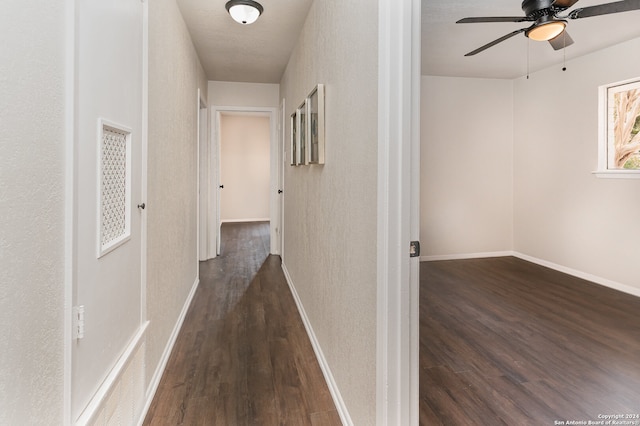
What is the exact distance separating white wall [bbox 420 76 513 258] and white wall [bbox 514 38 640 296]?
0.19 metres

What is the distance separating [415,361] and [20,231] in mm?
1197

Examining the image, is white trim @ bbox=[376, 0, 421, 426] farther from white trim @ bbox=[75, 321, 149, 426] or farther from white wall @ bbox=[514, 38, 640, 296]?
white wall @ bbox=[514, 38, 640, 296]

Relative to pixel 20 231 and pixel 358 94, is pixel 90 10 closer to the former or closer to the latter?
pixel 20 231

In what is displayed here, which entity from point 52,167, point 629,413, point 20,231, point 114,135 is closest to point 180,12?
point 114,135

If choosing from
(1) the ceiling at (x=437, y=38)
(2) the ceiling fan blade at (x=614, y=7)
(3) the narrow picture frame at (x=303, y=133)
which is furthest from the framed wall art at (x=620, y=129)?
(3) the narrow picture frame at (x=303, y=133)

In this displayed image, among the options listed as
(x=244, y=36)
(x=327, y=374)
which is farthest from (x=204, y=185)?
(x=327, y=374)

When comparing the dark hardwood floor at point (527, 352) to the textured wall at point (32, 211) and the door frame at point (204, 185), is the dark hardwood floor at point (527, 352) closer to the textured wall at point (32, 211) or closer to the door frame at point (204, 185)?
the textured wall at point (32, 211)

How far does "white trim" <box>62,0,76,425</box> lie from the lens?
95cm

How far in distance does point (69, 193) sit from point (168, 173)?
141 centimetres

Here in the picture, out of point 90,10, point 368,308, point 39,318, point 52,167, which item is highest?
point 90,10

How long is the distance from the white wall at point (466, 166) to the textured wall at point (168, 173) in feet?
10.3

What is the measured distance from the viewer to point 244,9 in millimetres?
2453

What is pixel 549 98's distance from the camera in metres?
4.47

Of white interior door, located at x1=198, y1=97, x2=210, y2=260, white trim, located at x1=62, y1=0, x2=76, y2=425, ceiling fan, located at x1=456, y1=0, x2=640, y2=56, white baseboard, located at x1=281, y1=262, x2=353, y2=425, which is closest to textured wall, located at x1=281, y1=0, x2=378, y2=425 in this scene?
white baseboard, located at x1=281, y1=262, x2=353, y2=425
